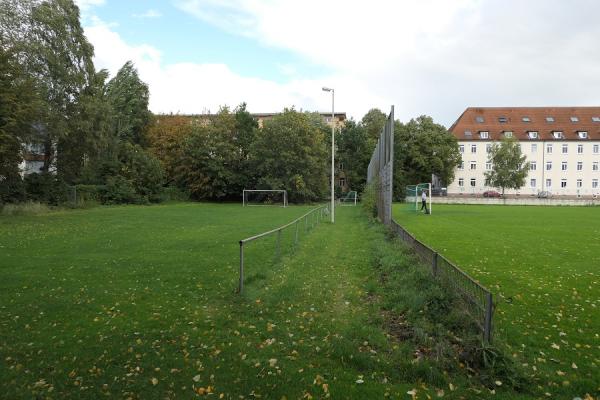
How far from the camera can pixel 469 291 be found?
5.27m

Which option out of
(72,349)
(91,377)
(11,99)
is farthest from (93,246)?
(11,99)

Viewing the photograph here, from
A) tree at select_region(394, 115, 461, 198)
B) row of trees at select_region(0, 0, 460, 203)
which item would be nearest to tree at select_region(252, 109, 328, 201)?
row of trees at select_region(0, 0, 460, 203)

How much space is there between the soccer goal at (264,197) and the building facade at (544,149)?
109ft

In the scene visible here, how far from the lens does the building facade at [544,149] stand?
6531 centimetres

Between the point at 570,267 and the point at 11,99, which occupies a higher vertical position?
the point at 11,99

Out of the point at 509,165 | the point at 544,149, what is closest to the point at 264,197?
the point at 509,165

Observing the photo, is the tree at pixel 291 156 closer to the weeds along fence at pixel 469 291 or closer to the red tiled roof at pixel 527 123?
the red tiled roof at pixel 527 123

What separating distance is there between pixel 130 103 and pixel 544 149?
61.9 m

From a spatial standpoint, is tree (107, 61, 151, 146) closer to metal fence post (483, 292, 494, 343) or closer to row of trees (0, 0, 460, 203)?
row of trees (0, 0, 460, 203)

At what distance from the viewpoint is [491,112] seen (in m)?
71.2

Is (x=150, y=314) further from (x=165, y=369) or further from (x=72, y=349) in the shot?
(x=165, y=369)

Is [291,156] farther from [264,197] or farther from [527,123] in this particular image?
[527,123]

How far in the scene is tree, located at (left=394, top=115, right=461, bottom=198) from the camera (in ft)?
183

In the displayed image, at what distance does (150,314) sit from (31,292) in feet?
8.99
